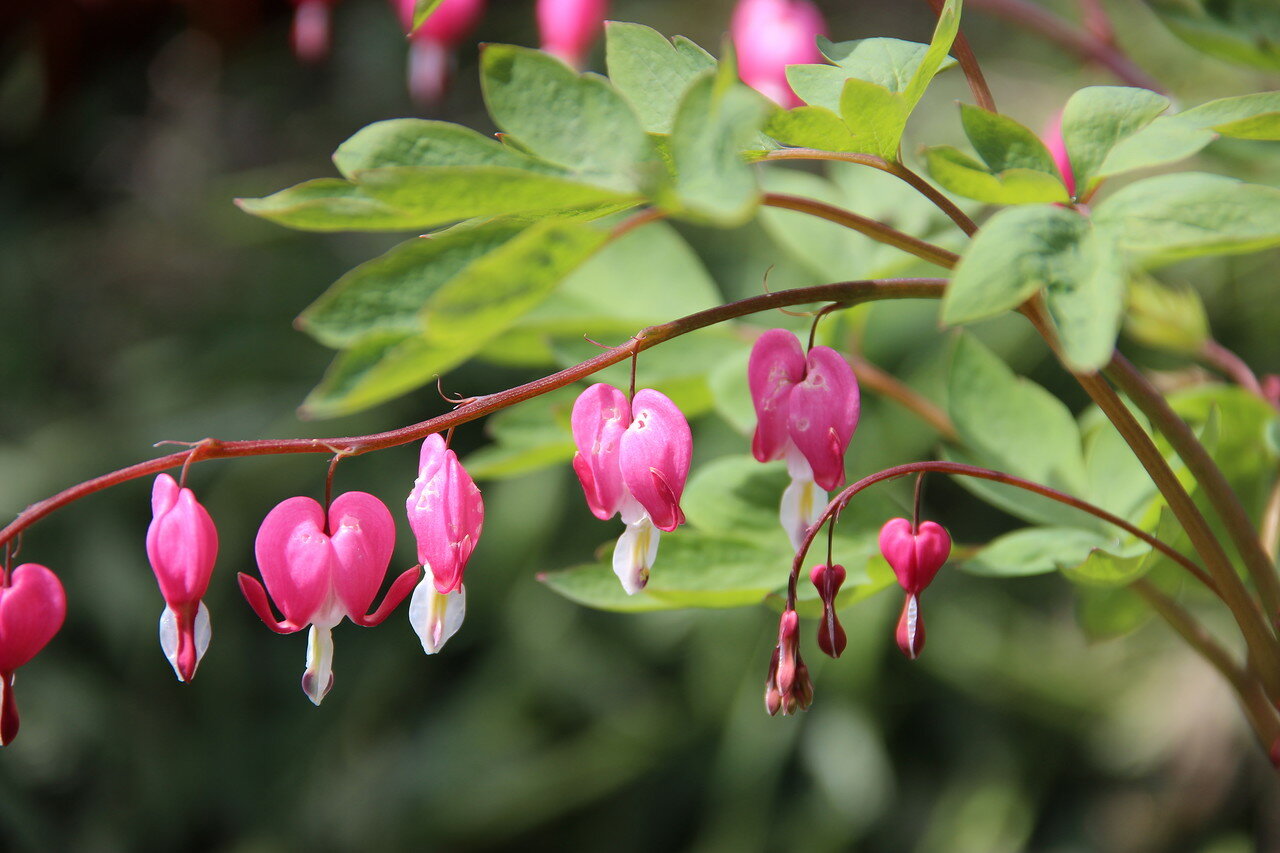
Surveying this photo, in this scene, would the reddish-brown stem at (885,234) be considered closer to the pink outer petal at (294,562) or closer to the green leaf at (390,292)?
the green leaf at (390,292)

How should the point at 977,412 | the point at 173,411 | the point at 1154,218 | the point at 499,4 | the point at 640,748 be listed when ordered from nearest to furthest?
the point at 1154,218 → the point at 977,412 → the point at 640,748 → the point at 173,411 → the point at 499,4

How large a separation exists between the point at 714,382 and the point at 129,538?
6.40ft

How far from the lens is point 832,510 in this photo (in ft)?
1.62

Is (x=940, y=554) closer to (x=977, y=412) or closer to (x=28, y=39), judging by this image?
(x=977, y=412)

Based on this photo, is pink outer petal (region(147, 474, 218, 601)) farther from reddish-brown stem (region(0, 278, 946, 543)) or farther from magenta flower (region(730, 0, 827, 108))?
magenta flower (region(730, 0, 827, 108))

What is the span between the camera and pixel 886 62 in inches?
19.5

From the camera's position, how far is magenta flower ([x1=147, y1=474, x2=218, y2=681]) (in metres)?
0.48

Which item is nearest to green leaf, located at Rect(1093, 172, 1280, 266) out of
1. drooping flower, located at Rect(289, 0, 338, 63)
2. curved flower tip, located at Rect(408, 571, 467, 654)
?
curved flower tip, located at Rect(408, 571, 467, 654)

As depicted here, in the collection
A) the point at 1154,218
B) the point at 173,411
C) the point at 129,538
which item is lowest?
the point at 129,538

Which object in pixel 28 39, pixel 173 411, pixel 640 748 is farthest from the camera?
pixel 28 39

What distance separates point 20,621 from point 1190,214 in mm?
549

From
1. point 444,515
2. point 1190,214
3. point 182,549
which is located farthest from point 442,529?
point 1190,214

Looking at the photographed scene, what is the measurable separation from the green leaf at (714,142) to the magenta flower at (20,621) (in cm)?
36

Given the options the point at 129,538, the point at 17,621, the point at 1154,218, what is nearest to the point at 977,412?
the point at 1154,218
